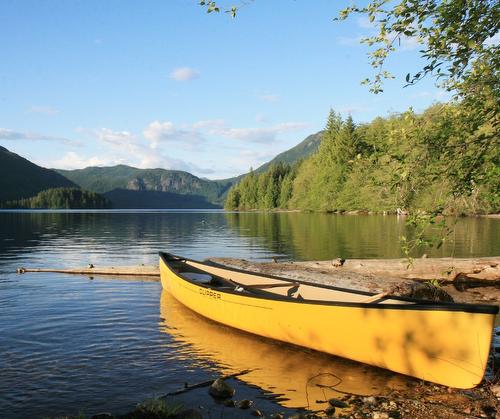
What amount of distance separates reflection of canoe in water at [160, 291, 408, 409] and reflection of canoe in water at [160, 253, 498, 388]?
34cm

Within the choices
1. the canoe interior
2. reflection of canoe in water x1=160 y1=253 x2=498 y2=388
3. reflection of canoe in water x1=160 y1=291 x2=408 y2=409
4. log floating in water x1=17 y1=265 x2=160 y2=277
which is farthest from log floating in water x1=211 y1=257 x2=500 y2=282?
reflection of canoe in water x1=160 y1=291 x2=408 y2=409

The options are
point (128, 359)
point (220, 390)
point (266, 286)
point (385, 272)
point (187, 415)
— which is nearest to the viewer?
point (187, 415)

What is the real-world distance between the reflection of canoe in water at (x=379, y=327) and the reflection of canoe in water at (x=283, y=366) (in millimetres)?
338

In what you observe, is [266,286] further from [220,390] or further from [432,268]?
[432,268]

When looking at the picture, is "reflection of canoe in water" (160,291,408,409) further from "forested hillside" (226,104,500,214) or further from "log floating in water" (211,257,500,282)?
"log floating in water" (211,257,500,282)

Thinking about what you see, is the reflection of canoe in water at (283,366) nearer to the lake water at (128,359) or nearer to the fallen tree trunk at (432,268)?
the lake water at (128,359)

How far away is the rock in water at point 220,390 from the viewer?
8.69 metres

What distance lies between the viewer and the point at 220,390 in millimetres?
8711

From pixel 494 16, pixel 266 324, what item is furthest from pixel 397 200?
pixel 266 324

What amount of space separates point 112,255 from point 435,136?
29336mm

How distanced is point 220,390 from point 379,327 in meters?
3.63

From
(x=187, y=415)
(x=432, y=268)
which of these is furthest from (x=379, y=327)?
(x=432, y=268)

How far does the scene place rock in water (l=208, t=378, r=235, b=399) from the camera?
869 cm

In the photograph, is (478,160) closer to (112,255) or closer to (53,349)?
(53,349)
